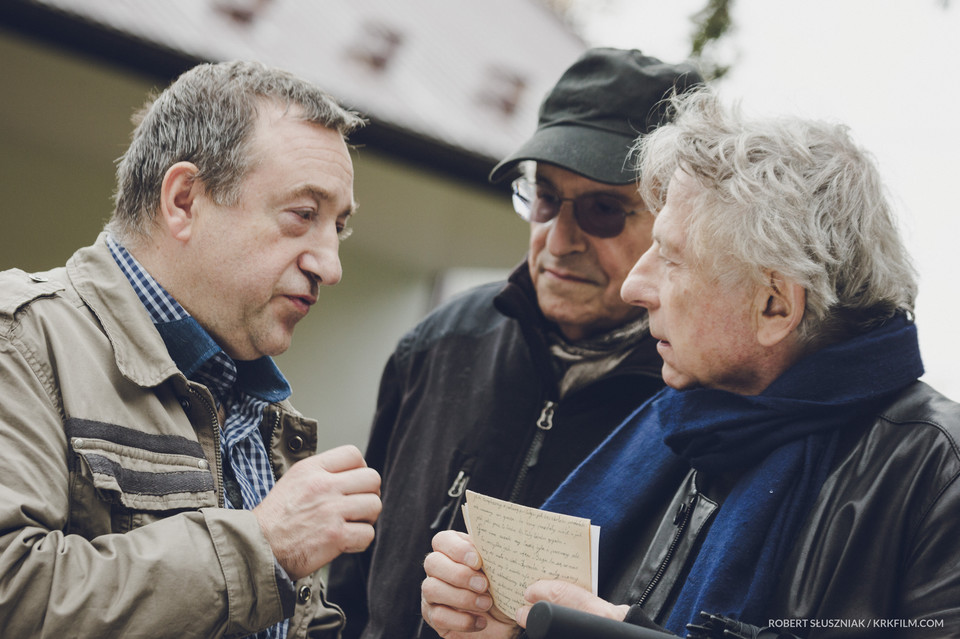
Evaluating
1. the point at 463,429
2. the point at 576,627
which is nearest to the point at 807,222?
the point at 576,627

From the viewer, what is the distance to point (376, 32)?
841 cm

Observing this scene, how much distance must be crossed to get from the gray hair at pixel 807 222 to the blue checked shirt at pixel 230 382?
3.78 feet

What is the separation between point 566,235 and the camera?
8.67ft

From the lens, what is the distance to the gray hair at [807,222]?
1.77 m

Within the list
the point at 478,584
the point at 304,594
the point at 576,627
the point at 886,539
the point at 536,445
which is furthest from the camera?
the point at 536,445

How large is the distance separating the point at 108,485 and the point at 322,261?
2.56 ft

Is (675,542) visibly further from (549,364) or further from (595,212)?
(595,212)

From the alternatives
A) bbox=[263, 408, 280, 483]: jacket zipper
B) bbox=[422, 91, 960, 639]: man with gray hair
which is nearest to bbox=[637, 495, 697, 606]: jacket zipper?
bbox=[422, 91, 960, 639]: man with gray hair

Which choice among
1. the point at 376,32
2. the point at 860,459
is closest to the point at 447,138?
the point at 376,32

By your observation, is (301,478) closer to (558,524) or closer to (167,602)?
(167,602)

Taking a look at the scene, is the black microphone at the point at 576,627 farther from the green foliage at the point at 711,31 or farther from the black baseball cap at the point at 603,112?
the green foliage at the point at 711,31

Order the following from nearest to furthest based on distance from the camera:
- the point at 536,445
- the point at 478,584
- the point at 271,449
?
the point at 478,584 → the point at 271,449 → the point at 536,445

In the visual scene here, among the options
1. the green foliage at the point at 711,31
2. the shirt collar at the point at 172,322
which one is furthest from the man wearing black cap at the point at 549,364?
the green foliage at the point at 711,31

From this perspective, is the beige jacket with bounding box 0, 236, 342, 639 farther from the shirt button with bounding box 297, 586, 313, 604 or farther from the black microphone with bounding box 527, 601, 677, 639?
the black microphone with bounding box 527, 601, 677, 639
